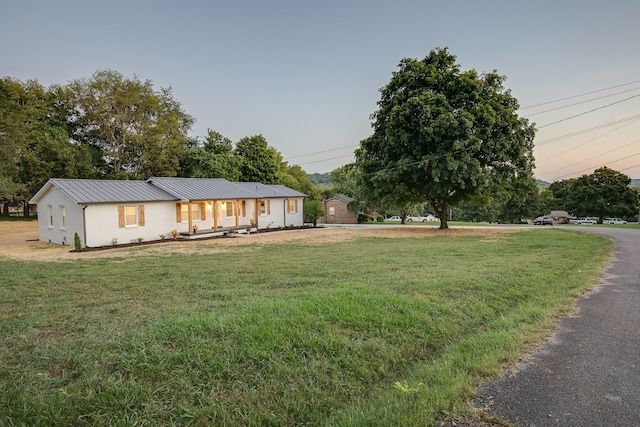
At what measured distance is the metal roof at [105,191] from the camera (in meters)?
15.8

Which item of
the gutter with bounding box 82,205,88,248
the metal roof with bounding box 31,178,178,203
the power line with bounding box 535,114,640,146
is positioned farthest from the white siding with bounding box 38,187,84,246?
the power line with bounding box 535,114,640,146

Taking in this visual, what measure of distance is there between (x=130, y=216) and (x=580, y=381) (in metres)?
19.1

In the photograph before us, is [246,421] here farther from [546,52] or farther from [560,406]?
[546,52]

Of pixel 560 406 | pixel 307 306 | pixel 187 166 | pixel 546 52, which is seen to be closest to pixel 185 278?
pixel 307 306

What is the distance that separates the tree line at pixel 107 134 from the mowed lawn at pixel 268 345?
27797mm

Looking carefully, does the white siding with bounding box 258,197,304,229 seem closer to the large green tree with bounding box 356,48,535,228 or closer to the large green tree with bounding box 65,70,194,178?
the large green tree with bounding box 356,48,535,228

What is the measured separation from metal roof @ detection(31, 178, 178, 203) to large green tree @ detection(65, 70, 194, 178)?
15532mm

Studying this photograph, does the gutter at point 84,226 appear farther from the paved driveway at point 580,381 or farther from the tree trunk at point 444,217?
the tree trunk at point 444,217

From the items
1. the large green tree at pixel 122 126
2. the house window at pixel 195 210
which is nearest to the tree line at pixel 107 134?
the large green tree at pixel 122 126

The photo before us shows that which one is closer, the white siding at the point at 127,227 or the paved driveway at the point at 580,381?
the paved driveway at the point at 580,381

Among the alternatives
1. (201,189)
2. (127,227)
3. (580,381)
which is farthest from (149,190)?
(580,381)

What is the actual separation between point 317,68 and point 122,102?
73.4 ft

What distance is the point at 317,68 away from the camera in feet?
70.1

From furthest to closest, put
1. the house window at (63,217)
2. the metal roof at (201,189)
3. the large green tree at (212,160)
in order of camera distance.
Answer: the large green tree at (212,160)
the metal roof at (201,189)
the house window at (63,217)
